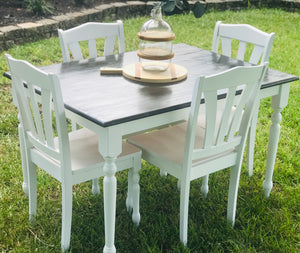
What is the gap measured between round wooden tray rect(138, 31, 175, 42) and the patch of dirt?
406cm

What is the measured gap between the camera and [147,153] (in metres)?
2.50

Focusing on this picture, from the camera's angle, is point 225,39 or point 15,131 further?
point 15,131

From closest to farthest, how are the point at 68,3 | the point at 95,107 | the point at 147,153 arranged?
the point at 95,107, the point at 147,153, the point at 68,3

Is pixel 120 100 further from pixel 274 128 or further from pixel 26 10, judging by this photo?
pixel 26 10

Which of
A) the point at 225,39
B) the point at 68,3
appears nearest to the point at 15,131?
the point at 225,39

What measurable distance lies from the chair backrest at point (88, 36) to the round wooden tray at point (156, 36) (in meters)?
0.70

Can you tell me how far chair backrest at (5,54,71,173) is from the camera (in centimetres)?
203

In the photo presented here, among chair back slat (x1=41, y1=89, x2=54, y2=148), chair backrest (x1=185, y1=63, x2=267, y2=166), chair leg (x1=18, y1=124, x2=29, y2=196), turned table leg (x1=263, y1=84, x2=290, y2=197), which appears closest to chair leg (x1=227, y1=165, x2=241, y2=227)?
chair backrest (x1=185, y1=63, x2=267, y2=166)

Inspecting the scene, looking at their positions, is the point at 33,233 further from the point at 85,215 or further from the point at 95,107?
the point at 95,107

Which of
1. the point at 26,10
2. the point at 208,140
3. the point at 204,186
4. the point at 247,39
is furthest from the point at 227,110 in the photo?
the point at 26,10

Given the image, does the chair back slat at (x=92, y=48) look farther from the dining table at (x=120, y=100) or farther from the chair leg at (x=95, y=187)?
the chair leg at (x=95, y=187)

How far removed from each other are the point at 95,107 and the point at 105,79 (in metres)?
0.44

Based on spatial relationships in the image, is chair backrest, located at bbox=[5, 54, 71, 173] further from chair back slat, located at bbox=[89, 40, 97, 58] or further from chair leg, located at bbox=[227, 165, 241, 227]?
chair leg, located at bbox=[227, 165, 241, 227]

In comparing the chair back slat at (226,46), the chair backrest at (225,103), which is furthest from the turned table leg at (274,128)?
the chair back slat at (226,46)
